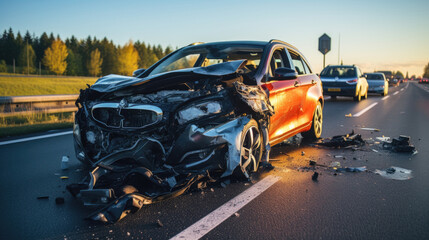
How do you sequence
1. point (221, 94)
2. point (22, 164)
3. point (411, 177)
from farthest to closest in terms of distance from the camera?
1. point (22, 164)
2. point (411, 177)
3. point (221, 94)

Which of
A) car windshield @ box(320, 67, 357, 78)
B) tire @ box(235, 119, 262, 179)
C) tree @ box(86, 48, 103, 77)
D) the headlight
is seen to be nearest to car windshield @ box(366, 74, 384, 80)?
car windshield @ box(320, 67, 357, 78)

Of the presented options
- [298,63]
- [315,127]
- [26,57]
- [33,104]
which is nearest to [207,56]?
[298,63]

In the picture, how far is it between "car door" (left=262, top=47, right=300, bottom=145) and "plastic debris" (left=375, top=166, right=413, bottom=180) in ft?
4.53

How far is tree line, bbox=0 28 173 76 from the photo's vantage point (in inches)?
4626

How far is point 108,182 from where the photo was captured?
11.8 ft

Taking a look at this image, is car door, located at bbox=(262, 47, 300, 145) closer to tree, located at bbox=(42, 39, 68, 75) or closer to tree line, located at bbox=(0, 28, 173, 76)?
tree line, located at bbox=(0, 28, 173, 76)

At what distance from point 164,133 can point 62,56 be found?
125 metres

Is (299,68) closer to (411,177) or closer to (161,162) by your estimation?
(411,177)

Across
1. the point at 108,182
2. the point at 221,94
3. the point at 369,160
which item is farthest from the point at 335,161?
the point at 108,182

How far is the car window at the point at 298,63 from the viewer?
6666mm

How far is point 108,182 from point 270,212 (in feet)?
4.92

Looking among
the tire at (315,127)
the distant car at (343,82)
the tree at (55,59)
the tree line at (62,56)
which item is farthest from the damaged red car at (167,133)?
the tree at (55,59)

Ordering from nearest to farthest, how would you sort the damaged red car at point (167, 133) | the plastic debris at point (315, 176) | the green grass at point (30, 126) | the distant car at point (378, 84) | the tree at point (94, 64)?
the damaged red car at point (167, 133) < the plastic debris at point (315, 176) < the green grass at point (30, 126) < the distant car at point (378, 84) < the tree at point (94, 64)

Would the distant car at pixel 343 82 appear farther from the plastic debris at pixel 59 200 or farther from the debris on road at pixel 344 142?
the plastic debris at pixel 59 200
